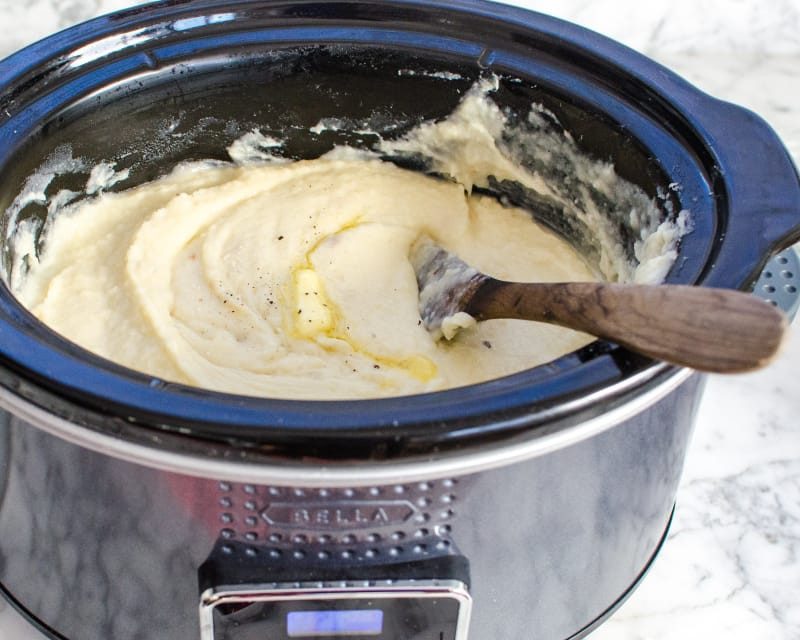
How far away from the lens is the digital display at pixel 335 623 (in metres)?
0.95

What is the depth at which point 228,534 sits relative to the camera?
91 centimetres

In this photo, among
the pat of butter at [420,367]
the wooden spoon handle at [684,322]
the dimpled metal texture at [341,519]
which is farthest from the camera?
the pat of butter at [420,367]

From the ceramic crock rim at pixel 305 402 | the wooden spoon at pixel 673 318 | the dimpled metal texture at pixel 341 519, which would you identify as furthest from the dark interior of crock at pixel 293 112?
the dimpled metal texture at pixel 341 519

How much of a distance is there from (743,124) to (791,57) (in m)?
1.23

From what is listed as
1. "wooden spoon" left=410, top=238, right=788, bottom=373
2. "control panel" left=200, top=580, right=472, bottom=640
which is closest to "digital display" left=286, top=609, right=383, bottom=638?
"control panel" left=200, top=580, right=472, bottom=640

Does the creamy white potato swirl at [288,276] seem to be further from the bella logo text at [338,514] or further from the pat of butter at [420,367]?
the bella logo text at [338,514]

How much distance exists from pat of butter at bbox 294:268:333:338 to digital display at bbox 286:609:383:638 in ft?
1.47

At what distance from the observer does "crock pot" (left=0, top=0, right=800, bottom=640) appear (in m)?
0.83

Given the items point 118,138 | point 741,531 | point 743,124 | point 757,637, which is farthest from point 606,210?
point 118,138

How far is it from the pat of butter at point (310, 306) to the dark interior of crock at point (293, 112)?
252mm

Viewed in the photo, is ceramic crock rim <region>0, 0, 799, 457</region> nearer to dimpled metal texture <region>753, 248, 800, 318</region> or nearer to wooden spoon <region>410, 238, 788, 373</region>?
wooden spoon <region>410, 238, 788, 373</region>

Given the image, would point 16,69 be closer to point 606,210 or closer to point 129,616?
point 129,616

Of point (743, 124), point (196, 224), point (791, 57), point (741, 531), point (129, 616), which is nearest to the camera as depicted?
point (129, 616)

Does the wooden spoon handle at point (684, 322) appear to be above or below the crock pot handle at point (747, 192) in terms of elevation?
below
